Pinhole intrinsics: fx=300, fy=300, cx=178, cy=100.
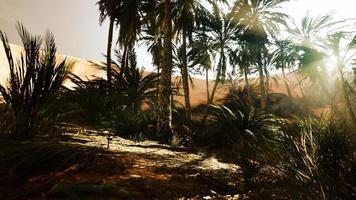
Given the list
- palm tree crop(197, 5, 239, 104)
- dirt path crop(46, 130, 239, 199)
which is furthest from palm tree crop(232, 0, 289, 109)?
dirt path crop(46, 130, 239, 199)

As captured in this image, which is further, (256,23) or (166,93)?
(256,23)

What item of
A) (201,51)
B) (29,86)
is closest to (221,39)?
(201,51)

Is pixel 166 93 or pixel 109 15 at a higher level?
pixel 109 15

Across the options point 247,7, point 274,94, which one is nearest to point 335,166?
point 247,7

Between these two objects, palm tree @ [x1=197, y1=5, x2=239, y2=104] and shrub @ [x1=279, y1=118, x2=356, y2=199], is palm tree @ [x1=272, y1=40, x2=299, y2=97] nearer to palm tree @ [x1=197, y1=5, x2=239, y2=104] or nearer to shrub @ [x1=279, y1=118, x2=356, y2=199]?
palm tree @ [x1=197, y1=5, x2=239, y2=104]

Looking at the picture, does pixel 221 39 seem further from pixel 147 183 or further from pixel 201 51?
pixel 147 183

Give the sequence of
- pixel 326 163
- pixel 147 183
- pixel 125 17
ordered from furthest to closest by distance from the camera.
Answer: pixel 125 17 → pixel 147 183 → pixel 326 163

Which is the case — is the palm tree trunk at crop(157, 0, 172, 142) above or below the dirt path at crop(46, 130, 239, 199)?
above

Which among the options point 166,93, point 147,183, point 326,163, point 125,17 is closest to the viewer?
point 326,163

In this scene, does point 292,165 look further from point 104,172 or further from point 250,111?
point 250,111

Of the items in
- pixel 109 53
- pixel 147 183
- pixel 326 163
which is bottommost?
pixel 147 183

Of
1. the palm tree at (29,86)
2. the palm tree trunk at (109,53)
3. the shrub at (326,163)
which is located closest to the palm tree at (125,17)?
the palm tree trunk at (109,53)

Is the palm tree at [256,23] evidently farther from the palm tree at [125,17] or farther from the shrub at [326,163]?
the shrub at [326,163]

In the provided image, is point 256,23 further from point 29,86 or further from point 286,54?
point 29,86
